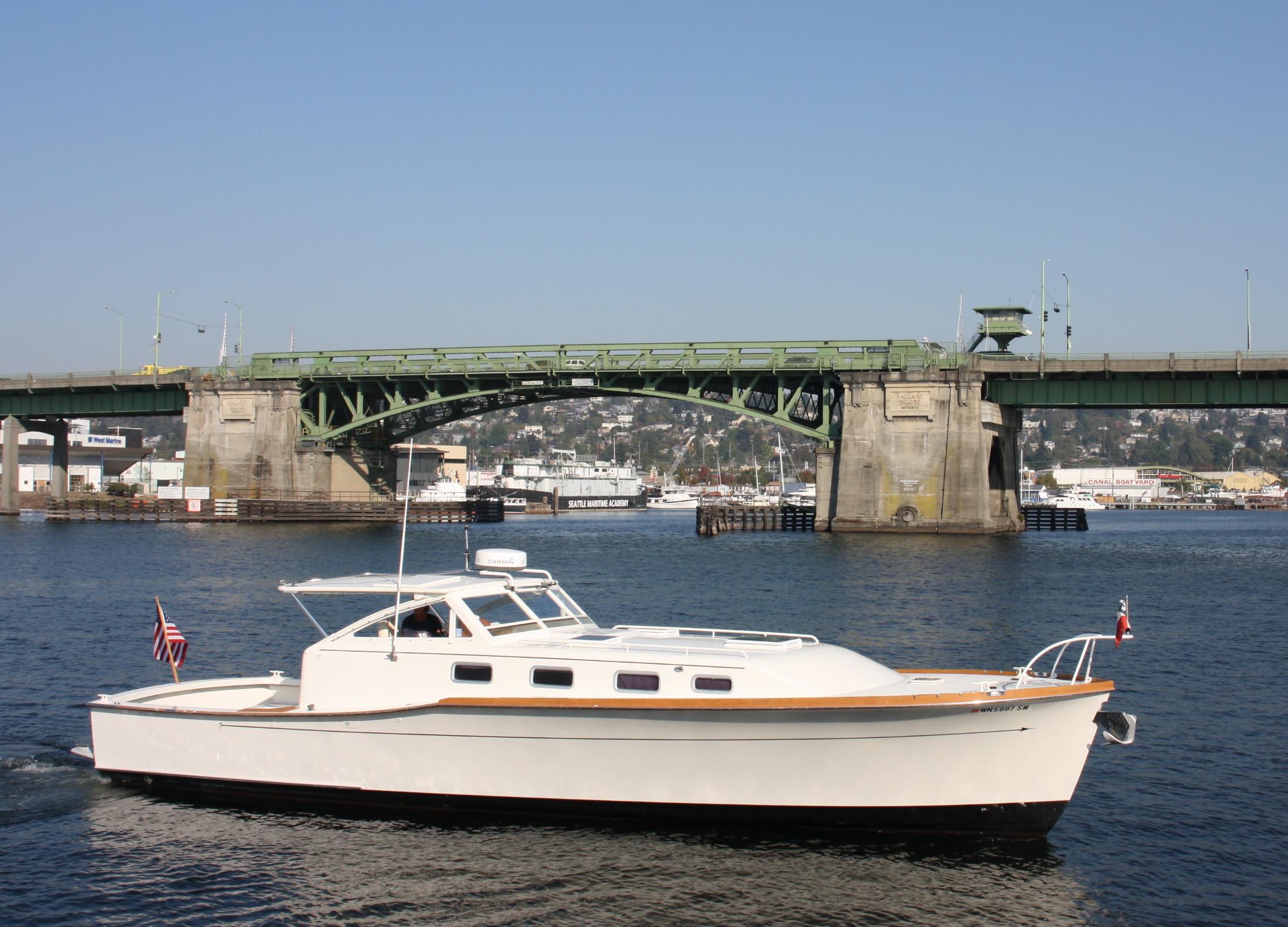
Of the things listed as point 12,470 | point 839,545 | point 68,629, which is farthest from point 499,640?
point 12,470

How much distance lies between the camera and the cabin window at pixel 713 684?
16772 mm

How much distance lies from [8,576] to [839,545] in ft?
141

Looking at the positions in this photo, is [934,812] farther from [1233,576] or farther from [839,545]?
[839,545]

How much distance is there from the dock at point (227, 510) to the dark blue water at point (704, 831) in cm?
5106

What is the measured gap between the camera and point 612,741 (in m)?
16.9

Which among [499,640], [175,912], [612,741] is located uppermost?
[499,640]

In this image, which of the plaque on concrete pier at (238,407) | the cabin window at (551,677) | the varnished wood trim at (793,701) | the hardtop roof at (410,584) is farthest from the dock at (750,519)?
the varnished wood trim at (793,701)

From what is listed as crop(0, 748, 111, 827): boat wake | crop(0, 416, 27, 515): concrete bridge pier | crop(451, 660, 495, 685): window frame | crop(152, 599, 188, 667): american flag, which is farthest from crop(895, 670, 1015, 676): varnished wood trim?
crop(0, 416, 27, 515): concrete bridge pier

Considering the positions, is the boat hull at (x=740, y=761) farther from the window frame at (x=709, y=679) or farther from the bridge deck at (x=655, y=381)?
the bridge deck at (x=655, y=381)

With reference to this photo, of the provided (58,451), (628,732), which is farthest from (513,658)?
(58,451)

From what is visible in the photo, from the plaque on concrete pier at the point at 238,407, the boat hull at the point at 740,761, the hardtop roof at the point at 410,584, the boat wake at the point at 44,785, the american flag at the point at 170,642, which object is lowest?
the boat wake at the point at 44,785

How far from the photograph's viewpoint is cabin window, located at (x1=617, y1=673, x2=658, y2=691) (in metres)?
16.9

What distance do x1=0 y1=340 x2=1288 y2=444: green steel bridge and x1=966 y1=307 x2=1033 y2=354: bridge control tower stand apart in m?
3.16

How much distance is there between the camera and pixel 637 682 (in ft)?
55.7
